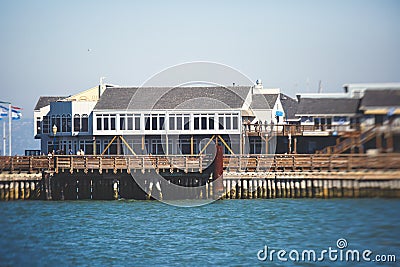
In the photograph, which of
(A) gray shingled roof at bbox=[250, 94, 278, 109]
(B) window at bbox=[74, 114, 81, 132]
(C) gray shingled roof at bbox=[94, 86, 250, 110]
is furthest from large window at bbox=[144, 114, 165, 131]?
(A) gray shingled roof at bbox=[250, 94, 278, 109]

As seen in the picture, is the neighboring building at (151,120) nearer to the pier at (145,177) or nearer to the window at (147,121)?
the window at (147,121)

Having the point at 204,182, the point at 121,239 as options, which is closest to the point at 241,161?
the point at 204,182

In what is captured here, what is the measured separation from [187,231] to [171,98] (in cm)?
2480

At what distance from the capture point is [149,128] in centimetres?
4812

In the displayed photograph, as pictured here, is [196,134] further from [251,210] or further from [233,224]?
[233,224]

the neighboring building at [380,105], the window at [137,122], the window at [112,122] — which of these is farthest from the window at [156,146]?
the neighboring building at [380,105]

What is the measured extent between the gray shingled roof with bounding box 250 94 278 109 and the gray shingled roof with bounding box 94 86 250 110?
3774 mm

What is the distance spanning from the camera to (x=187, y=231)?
26.2 m

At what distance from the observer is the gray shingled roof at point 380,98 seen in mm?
6641

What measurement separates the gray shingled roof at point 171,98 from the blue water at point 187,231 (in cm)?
1427

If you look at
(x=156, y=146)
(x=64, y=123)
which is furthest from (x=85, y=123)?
(x=156, y=146)

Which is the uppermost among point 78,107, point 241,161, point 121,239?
point 78,107

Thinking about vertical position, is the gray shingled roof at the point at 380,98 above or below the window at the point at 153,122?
below

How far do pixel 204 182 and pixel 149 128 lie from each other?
10.4m
